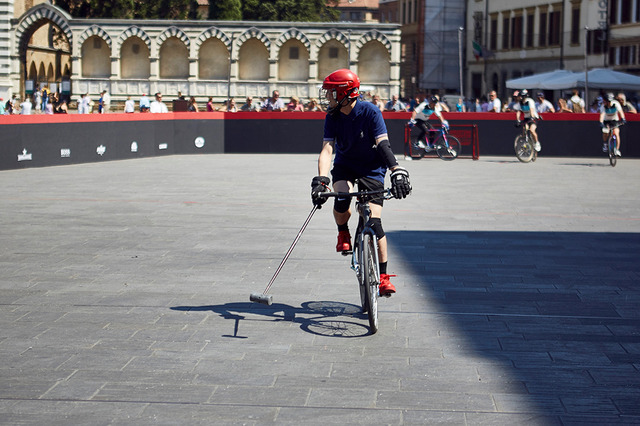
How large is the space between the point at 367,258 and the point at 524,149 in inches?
828

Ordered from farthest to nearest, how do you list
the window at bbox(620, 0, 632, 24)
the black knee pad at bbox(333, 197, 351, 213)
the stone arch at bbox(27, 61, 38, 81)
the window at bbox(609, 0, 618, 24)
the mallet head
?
the stone arch at bbox(27, 61, 38, 81), the window at bbox(609, 0, 618, 24), the window at bbox(620, 0, 632, 24), the black knee pad at bbox(333, 197, 351, 213), the mallet head

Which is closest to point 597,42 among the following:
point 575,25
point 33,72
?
point 575,25

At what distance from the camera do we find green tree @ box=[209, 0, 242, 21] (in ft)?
211

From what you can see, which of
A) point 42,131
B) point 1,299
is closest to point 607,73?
point 42,131

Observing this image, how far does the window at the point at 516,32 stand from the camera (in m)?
66.3

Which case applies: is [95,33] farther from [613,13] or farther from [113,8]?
[613,13]

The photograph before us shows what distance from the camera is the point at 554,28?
60812mm

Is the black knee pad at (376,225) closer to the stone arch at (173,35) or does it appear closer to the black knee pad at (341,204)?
the black knee pad at (341,204)

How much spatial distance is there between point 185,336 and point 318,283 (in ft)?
7.48

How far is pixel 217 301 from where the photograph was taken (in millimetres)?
8180

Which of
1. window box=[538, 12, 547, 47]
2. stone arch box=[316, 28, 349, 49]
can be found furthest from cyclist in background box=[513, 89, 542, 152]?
window box=[538, 12, 547, 47]

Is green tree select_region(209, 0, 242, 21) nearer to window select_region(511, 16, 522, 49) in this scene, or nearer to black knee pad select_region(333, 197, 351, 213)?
window select_region(511, 16, 522, 49)

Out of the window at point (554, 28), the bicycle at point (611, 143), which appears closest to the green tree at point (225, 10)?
the window at point (554, 28)

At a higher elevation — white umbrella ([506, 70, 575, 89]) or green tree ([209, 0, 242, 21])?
green tree ([209, 0, 242, 21])
